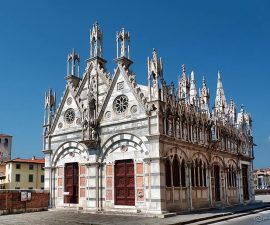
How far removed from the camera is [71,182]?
93.8 ft

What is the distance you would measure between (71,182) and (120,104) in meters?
7.97

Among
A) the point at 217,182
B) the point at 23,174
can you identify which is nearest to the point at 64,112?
the point at 217,182

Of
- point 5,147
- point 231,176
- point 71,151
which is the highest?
point 5,147

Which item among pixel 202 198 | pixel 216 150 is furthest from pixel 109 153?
pixel 216 150

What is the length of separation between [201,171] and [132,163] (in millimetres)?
6727

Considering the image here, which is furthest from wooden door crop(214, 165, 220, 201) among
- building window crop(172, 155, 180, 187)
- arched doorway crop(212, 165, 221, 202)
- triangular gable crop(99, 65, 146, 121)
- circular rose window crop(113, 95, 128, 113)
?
circular rose window crop(113, 95, 128, 113)

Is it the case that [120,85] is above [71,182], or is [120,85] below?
above

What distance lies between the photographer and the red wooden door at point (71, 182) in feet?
92.4

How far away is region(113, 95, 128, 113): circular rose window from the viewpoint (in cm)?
2592

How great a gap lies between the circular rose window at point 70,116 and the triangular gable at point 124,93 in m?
3.72

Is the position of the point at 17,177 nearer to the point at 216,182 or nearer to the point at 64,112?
the point at 64,112

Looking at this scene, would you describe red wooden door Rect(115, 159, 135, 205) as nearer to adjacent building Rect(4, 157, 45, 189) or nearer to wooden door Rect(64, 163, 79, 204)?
wooden door Rect(64, 163, 79, 204)

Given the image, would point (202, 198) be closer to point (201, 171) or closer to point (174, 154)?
point (201, 171)

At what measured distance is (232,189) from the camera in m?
33.9
